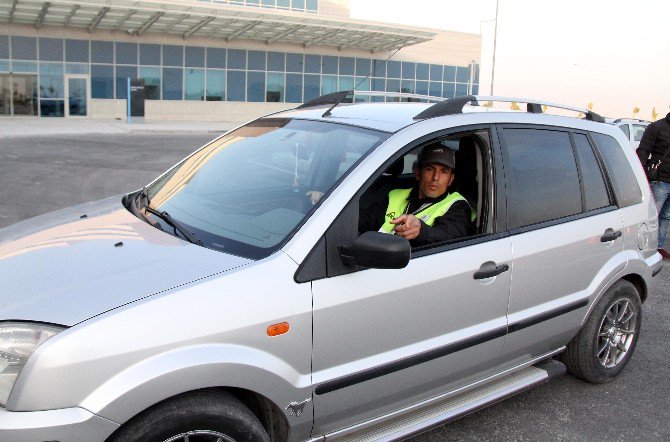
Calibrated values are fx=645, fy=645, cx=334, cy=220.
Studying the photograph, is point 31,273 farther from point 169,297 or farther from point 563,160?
point 563,160

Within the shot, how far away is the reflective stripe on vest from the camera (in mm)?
3428

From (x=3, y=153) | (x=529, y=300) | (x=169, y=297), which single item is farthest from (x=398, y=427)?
(x=3, y=153)

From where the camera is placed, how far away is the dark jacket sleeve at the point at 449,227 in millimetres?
3115

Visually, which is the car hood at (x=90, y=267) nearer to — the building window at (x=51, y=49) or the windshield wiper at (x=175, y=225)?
the windshield wiper at (x=175, y=225)

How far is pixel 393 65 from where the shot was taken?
41188 mm

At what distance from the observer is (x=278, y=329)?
8.09ft

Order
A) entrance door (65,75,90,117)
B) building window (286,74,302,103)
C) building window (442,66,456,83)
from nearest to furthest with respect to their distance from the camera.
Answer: entrance door (65,75,90,117), building window (286,74,302,103), building window (442,66,456,83)

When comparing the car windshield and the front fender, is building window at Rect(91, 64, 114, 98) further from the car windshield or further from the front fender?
the front fender

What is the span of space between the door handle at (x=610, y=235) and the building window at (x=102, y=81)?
32213mm

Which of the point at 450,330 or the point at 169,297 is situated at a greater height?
the point at 169,297

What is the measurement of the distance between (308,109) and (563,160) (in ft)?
5.08

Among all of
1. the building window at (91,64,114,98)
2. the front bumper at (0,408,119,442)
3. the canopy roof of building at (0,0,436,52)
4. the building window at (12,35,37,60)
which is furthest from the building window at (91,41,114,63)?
the front bumper at (0,408,119,442)

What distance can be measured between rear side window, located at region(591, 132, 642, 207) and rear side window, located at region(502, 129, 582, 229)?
0.37m

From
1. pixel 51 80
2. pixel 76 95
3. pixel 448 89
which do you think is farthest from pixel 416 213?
pixel 448 89
